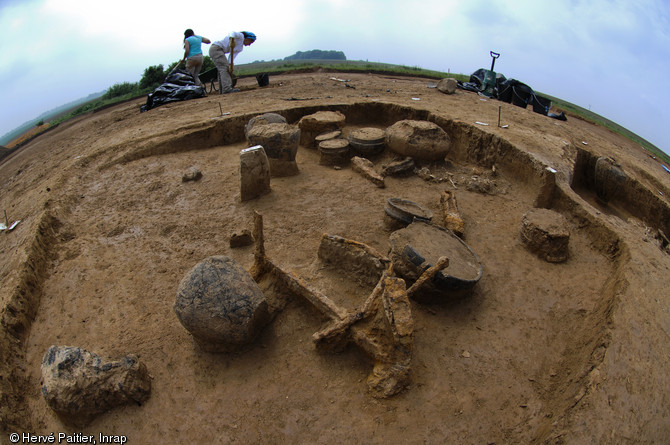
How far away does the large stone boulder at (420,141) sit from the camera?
6.48 metres

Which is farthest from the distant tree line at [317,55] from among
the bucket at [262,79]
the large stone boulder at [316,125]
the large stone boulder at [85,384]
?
the large stone boulder at [85,384]

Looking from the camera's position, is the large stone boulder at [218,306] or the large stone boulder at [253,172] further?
the large stone boulder at [253,172]

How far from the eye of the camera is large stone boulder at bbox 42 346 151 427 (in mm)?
A: 2615

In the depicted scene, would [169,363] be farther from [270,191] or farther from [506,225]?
[506,225]

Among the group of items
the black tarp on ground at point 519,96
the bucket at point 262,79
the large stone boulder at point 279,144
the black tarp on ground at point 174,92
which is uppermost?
the black tarp on ground at point 174,92

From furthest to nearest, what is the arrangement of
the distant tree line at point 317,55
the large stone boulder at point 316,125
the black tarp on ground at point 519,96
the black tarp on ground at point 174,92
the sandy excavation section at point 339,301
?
1. the distant tree line at point 317,55
2. the black tarp on ground at point 519,96
3. the black tarp on ground at point 174,92
4. the large stone boulder at point 316,125
5. the sandy excavation section at point 339,301

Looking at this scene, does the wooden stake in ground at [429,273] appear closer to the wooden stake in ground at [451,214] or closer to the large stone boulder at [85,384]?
the wooden stake in ground at [451,214]

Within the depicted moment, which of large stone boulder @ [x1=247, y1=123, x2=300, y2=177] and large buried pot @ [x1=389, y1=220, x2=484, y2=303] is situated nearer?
large buried pot @ [x1=389, y1=220, x2=484, y2=303]

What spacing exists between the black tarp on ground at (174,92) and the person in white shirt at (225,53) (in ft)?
2.97

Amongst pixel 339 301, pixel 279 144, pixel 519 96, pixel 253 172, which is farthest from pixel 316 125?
pixel 519 96

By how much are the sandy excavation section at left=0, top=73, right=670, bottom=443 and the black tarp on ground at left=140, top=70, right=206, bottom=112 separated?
338cm

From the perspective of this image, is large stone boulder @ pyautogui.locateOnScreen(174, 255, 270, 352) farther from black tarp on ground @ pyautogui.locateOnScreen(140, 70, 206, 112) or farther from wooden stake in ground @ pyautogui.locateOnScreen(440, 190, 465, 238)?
black tarp on ground @ pyautogui.locateOnScreen(140, 70, 206, 112)

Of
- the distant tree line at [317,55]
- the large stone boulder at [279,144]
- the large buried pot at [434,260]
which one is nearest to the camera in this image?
the large buried pot at [434,260]

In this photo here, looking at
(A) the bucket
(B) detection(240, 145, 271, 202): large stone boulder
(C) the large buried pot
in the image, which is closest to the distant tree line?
(A) the bucket
